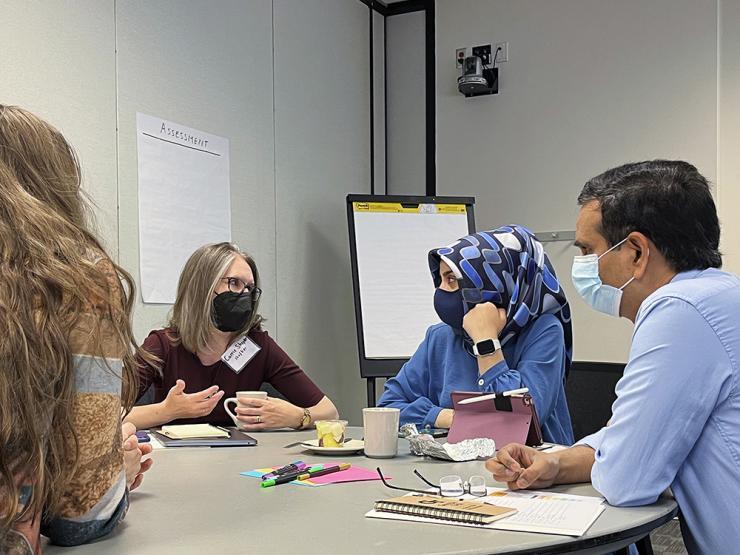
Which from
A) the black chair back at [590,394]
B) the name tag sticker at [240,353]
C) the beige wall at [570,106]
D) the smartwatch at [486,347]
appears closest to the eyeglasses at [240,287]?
the name tag sticker at [240,353]

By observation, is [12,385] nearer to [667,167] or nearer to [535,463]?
[535,463]

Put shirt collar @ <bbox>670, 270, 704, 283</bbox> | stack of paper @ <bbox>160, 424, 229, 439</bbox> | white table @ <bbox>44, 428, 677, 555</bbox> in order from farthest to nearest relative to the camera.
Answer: stack of paper @ <bbox>160, 424, 229, 439</bbox>
shirt collar @ <bbox>670, 270, 704, 283</bbox>
white table @ <bbox>44, 428, 677, 555</bbox>

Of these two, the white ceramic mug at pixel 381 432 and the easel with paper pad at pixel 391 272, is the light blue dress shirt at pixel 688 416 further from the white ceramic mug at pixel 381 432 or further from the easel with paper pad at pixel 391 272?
the easel with paper pad at pixel 391 272

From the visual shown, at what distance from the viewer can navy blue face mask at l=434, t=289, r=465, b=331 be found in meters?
2.32

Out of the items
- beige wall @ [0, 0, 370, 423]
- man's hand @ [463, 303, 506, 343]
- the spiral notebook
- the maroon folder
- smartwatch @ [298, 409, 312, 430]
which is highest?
beige wall @ [0, 0, 370, 423]

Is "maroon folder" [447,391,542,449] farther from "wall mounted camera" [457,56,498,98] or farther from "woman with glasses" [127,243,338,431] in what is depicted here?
"wall mounted camera" [457,56,498,98]

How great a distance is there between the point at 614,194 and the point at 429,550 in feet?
2.86

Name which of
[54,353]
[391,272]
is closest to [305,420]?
[54,353]

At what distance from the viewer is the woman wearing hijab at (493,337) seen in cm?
216

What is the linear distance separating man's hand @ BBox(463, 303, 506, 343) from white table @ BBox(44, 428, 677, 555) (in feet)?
A: 1.91

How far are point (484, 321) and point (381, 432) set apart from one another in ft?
1.85

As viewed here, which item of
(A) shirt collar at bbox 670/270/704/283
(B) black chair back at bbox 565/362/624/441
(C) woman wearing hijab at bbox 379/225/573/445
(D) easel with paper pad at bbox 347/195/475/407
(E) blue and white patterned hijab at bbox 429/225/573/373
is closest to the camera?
(A) shirt collar at bbox 670/270/704/283

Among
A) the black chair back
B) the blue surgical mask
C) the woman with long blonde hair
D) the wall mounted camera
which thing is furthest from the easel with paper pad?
the woman with long blonde hair

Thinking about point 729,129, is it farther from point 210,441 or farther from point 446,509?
point 446,509
